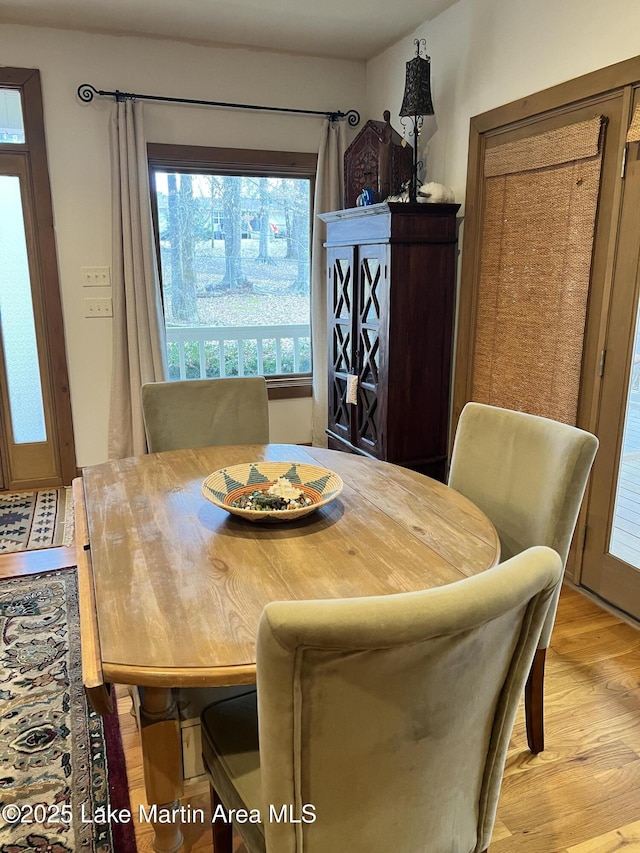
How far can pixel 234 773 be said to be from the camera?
3.68ft

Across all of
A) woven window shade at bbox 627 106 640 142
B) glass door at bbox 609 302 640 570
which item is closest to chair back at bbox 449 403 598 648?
glass door at bbox 609 302 640 570

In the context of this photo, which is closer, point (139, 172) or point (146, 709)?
point (146, 709)

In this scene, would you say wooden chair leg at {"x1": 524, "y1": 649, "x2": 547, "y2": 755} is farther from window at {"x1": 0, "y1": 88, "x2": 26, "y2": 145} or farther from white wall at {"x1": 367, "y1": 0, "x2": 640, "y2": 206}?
window at {"x1": 0, "y1": 88, "x2": 26, "y2": 145}

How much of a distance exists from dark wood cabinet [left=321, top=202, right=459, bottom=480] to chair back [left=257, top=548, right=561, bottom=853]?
92.1 inches

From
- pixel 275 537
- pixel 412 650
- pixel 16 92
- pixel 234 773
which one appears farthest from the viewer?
pixel 16 92

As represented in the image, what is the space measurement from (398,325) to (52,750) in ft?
7.57

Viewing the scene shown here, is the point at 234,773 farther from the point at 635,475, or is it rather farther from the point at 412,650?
the point at 635,475

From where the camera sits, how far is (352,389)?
11.5ft

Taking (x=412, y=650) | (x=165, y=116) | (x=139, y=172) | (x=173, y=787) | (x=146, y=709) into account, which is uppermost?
(x=165, y=116)

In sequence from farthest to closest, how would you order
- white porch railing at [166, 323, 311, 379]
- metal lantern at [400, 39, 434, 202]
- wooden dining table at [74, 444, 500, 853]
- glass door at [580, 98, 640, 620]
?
white porch railing at [166, 323, 311, 379] → metal lantern at [400, 39, 434, 202] → glass door at [580, 98, 640, 620] → wooden dining table at [74, 444, 500, 853]

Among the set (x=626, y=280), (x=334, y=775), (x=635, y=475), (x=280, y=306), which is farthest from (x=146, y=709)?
(x=280, y=306)

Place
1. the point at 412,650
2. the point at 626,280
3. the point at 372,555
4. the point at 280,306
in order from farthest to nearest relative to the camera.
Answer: the point at 280,306
the point at 626,280
the point at 372,555
the point at 412,650

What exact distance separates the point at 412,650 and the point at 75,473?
3.59m

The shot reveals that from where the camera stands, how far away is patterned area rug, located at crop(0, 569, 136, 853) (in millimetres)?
1515
